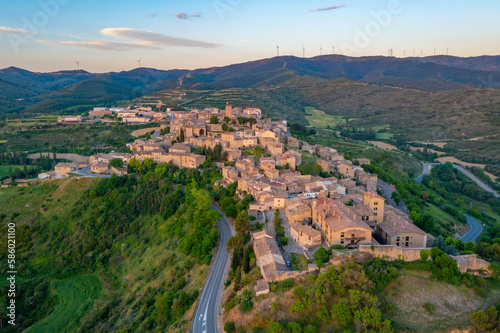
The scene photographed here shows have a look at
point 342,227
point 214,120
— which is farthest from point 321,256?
point 214,120

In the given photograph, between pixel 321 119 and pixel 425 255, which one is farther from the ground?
pixel 321 119

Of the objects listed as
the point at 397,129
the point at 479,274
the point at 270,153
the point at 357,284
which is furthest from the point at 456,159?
the point at 357,284

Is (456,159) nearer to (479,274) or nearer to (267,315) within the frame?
(479,274)

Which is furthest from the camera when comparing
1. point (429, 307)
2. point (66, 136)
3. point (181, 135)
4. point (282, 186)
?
point (66, 136)

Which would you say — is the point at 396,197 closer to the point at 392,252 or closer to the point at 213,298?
the point at 392,252

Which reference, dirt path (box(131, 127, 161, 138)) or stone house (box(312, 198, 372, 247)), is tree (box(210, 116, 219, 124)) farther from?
stone house (box(312, 198, 372, 247))

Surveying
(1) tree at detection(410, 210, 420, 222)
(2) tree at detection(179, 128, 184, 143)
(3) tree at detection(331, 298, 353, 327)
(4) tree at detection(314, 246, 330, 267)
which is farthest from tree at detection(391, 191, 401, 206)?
(2) tree at detection(179, 128, 184, 143)
